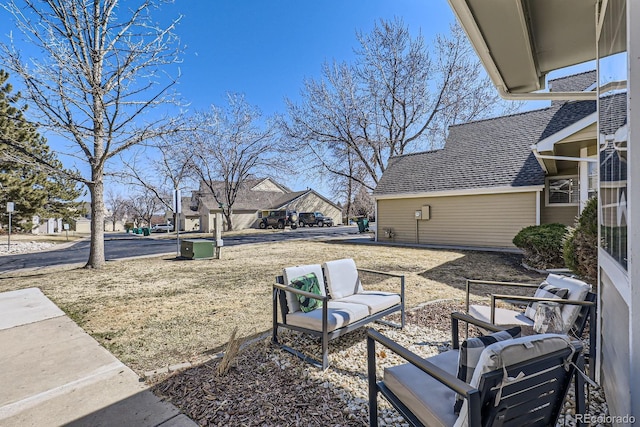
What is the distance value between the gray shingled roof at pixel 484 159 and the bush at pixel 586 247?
6.83m

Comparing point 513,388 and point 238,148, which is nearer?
point 513,388

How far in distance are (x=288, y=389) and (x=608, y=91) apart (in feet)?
11.5

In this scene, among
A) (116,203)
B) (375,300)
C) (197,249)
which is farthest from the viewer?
(116,203)

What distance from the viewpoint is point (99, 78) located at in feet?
25.4

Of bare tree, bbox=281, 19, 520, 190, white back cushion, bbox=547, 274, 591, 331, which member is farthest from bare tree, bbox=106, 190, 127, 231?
white back cushion, bbox=547, 274, 591, 331

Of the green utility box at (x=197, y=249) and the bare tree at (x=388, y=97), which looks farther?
the bare tree at (x=388, y=97)

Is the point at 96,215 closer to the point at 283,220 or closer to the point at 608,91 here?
the point at 608,91

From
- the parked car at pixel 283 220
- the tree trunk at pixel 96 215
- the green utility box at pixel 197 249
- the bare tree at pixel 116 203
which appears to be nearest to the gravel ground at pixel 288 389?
the tree trunk at pixel 96 215

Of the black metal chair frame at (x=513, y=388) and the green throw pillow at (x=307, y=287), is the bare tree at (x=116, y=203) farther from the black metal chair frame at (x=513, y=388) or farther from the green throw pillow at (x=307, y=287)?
the black metal chair frame at (x=513, y=388)

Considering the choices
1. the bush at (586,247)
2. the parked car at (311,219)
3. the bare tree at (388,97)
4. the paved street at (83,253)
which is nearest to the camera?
the bush at (586,247)

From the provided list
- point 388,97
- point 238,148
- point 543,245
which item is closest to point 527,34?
point 543,245

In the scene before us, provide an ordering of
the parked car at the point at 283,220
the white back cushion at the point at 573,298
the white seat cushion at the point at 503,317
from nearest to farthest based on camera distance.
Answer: the white back cushion at the point at 573,298 < the white seat cushion at the point at 503,317 < the parked car at the point at 283,220

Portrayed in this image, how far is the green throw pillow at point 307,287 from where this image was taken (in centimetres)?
343

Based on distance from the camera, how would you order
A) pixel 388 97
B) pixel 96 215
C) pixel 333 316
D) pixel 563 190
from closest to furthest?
pixel 333 316 → pixel 96 215 → pixel 563 190 → pixel 388 97
